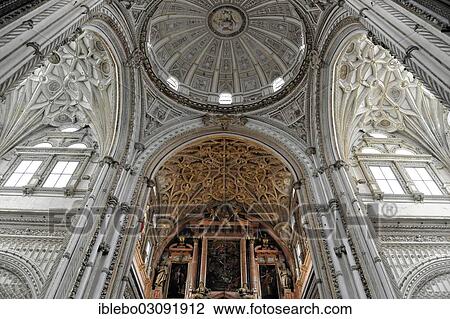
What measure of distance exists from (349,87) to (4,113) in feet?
49.0

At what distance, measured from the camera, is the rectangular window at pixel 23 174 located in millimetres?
13454

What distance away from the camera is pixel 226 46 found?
19.5m

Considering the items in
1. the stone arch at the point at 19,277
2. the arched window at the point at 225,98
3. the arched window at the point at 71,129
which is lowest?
the stone arch at the point at 19,277

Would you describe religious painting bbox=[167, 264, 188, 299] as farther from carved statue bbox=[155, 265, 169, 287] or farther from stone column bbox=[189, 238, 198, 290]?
stone column bbox=[189, 238, 198, 290]

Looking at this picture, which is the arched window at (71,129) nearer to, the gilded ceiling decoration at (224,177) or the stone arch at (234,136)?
the stone arch at (234,136)

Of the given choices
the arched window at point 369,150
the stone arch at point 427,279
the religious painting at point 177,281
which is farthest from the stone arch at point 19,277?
the arched window at point 369,150

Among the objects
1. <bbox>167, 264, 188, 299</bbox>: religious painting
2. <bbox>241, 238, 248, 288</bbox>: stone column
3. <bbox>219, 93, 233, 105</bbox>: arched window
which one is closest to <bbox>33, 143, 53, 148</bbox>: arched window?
<bbox>219, 93, 233, 105</bbox>: arched window

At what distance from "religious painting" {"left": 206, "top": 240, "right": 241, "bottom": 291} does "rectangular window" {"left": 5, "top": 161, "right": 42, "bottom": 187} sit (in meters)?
10.2

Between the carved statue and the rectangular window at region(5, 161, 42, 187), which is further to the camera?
the carved statue

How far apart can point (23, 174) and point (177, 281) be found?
9.42 metres

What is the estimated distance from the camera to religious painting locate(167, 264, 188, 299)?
1806cm

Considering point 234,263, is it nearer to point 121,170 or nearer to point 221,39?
point 121,170

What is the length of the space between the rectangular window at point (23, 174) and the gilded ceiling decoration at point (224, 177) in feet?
19.4

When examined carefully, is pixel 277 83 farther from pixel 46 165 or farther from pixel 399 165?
pixel 46 165
